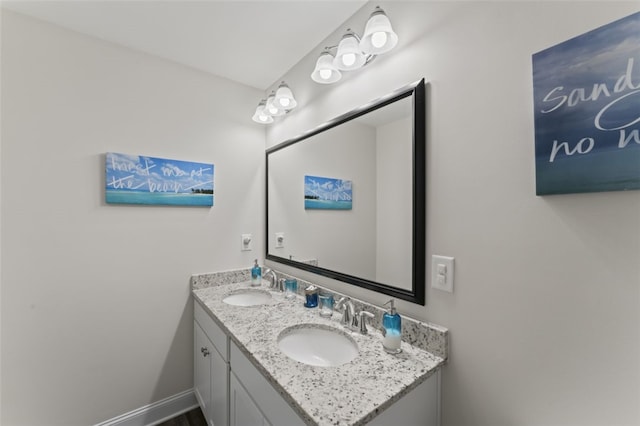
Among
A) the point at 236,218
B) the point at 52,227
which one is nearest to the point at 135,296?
the point at 52,227

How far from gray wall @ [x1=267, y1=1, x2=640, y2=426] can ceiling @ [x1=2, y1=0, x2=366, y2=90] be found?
1.80 feet

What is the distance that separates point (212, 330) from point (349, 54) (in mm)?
1651

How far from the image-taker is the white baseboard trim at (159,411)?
64.5 inches

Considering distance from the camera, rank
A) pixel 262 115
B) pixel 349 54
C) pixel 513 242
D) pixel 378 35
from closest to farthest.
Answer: pixel 513 242 → pixel 378 35 → pixel 349 54 → pixel 262 115

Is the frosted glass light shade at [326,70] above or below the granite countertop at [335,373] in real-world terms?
above

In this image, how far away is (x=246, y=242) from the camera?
212 cm

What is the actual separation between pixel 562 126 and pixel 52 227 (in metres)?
2.30

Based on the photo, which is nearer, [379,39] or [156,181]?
[379,39]

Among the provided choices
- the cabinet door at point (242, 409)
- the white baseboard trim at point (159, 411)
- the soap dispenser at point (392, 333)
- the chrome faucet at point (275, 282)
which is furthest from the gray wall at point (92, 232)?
the soap dispenser at point (392, 333)

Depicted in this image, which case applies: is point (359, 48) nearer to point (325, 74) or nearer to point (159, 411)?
point (325, 74)

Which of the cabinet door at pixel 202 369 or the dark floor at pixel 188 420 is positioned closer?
the cabinet door at pixel 202 369

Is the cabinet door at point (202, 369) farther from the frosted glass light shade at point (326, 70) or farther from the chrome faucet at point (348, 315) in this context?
the frosted glass light shade at point (326, 70)

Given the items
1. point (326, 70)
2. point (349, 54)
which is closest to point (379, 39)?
point (349, 54)

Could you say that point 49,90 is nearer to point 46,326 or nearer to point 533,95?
point 46,326
